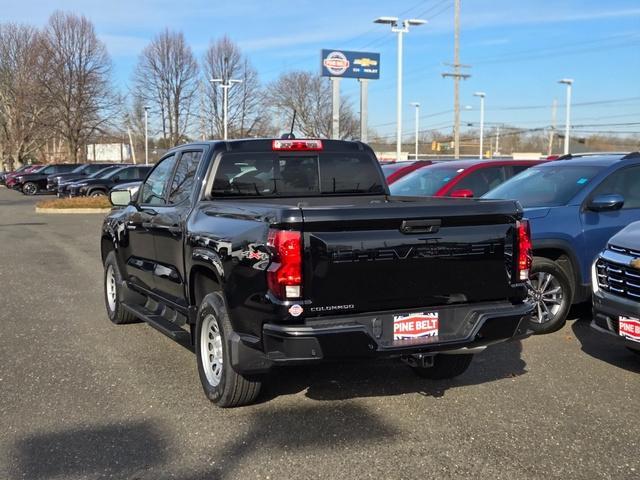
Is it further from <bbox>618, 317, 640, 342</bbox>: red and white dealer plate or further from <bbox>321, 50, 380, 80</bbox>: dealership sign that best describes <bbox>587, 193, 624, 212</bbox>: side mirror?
<bbox>321, 50, 380, 80</bbox>: dealership sign

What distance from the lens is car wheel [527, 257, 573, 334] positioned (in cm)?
655

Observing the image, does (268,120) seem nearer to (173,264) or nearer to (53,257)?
(53,257)

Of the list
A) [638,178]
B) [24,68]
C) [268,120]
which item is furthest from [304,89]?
[638,178]

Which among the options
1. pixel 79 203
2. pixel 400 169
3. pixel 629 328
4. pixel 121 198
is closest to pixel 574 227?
pixel 629 328

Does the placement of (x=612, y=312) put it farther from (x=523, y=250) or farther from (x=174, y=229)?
(x=174, y=229)

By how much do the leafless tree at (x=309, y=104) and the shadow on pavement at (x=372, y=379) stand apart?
2172 inches

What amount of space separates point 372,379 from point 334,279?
1.70 m

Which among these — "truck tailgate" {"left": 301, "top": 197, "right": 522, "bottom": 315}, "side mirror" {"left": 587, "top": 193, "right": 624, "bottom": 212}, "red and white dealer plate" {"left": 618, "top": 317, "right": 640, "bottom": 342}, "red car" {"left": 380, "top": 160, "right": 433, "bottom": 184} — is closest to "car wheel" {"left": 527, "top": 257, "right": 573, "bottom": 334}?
"side mirror" {"left": 587, "top": 193, "right": 624, "bottom": 212}

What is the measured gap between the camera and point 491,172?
9.77 metres

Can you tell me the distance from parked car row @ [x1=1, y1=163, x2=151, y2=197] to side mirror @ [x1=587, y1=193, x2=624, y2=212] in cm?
2127

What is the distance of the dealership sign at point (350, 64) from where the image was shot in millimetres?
32872

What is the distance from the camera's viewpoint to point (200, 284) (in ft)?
16.1

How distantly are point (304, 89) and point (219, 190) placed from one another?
60.5 metres

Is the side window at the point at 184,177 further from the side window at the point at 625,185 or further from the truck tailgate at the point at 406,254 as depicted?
the side window at the point at 625,185
